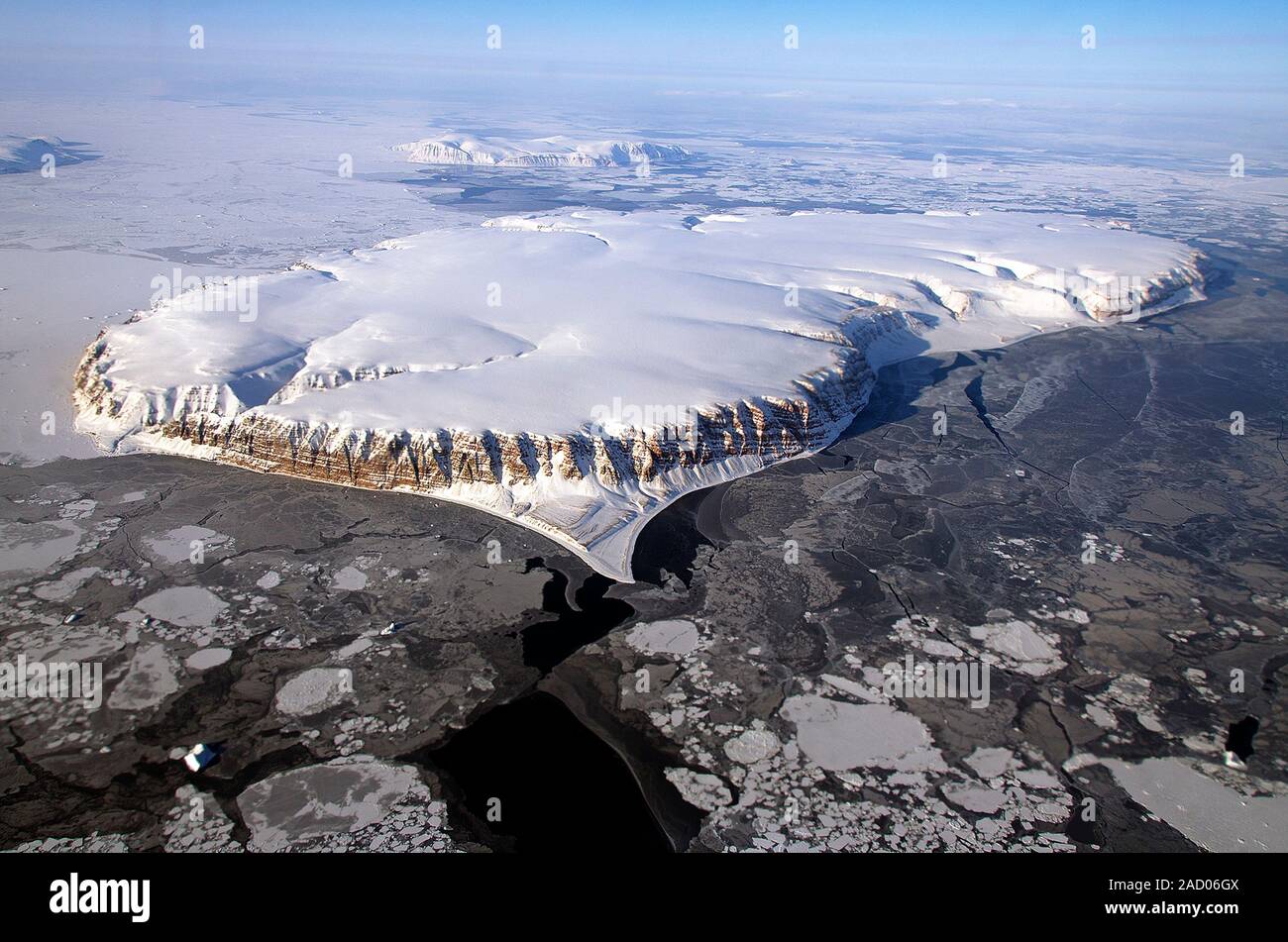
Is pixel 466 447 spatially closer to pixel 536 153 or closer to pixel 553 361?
pixel 553 361

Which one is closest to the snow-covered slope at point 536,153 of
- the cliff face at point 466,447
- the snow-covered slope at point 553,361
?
the snow-covered slope at point 553,361

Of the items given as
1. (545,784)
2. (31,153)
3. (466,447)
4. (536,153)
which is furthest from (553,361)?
(31,153)

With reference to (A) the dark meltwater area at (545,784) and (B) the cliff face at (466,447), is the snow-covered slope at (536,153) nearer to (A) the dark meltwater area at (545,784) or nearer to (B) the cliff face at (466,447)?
(B) the cliff face at (466,447)

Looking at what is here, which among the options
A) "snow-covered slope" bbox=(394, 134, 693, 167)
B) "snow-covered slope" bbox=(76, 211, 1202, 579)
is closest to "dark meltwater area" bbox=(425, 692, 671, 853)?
"snow-covered slope" bbox=(76, 211, 1202, 579)

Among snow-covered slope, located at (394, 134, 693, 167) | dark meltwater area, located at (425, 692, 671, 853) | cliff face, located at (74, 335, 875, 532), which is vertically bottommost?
dark meltwater area, located at (425, 692, 671, 853)

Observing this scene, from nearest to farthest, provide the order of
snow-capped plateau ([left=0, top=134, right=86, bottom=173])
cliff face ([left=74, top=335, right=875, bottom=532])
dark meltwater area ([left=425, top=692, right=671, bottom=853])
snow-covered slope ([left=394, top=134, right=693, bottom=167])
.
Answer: dark meltwater area ([left=425, top=692, right=671, bottom=853]) < cliff face ([left=74, top=335, right=875, bottom=532]) < snow-capped plateau ([left=0, top=134, right=86, bottom=173]) < snow-covered slope ([left=394, top=134, right=693, bottom=167])

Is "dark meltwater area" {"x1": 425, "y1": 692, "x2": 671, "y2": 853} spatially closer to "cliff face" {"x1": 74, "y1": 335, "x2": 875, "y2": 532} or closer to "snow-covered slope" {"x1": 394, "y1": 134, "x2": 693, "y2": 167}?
"cliff face" {"x1": 74, "y1": 335, "x2": 875, "y2": 532}
